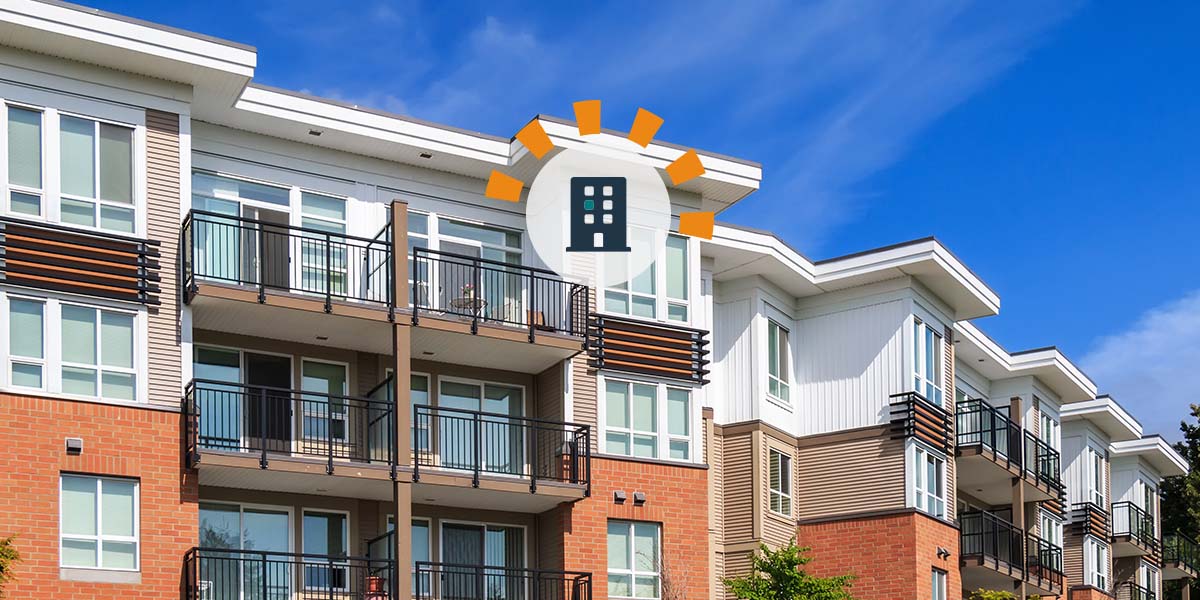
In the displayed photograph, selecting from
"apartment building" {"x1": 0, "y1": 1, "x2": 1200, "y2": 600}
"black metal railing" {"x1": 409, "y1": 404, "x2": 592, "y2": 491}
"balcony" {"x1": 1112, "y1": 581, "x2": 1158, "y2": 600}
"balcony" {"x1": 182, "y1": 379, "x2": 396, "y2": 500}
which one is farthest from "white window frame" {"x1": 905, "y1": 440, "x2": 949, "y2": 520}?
"balcony" {"x1": 1112, "y1": 581, "x2": 1158, "y2": 600}

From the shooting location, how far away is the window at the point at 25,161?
25891 mm

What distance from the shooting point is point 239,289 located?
89.5 feet

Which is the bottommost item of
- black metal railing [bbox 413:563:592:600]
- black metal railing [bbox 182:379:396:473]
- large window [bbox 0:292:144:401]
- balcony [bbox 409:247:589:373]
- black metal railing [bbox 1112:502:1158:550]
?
black metal railing [bbox 413:563:592:600]

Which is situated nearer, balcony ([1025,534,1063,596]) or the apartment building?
the apartment building

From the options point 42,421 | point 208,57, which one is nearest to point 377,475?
point 42,421

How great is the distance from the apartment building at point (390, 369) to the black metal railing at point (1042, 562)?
4706mm

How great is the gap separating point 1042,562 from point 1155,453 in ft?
54.3

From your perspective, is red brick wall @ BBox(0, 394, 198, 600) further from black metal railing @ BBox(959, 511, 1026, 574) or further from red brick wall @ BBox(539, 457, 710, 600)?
black metal railing @ BBox(959, 511, 1026, 574)

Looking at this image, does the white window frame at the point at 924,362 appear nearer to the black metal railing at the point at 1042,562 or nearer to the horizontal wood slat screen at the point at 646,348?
the black metal railing at the point at 1042,562

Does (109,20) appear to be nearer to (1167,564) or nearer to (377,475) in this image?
(377,475)

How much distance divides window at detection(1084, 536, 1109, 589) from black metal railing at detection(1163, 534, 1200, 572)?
6822mm

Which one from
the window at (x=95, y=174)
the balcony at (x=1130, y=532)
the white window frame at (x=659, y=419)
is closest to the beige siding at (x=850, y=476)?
the white window frame at (x=659, y=419)

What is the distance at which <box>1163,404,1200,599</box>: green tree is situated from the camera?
62.6 metres

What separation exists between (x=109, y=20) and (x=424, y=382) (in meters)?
8.78
